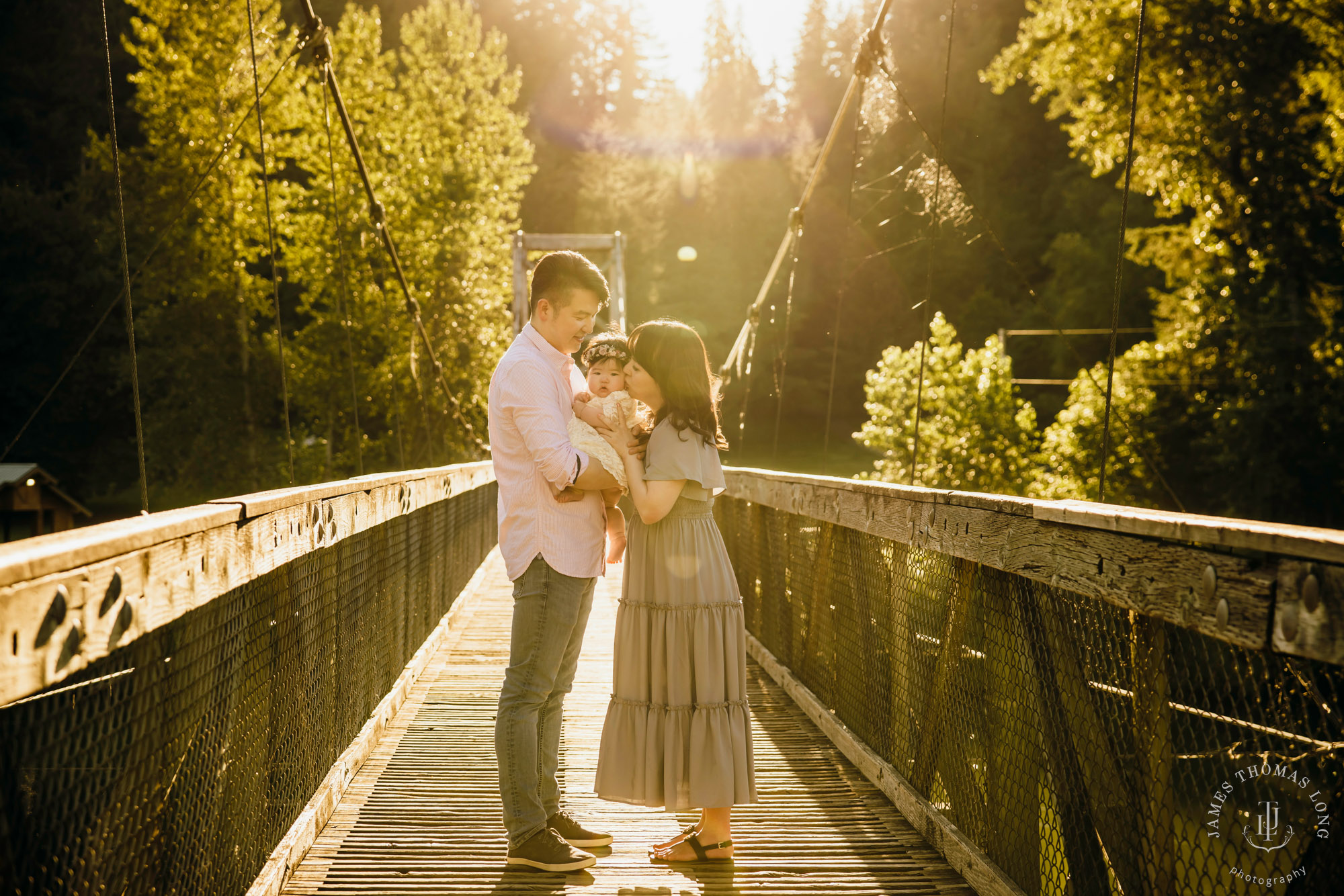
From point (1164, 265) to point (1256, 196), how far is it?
2.33m

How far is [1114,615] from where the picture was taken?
1709 millimetres

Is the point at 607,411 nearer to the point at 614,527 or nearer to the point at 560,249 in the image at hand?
the point at 614,527

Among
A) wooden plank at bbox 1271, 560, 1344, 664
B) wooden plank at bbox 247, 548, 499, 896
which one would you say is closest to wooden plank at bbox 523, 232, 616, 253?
wooden plank at bbox 247, 548, 499, 896

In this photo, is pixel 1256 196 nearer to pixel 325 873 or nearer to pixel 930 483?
pixel 930 483

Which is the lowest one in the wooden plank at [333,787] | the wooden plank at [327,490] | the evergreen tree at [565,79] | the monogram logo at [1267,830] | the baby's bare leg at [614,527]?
the monogram logo at [1267,830]

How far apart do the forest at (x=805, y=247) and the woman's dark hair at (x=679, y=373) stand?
232 centimetres

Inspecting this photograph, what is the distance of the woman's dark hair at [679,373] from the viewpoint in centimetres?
219

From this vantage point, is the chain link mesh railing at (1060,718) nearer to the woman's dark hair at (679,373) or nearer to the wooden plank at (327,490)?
the woman's dark hair at (679,373)

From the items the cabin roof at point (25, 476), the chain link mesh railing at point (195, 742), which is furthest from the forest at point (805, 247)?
the chain link mesh railing at point (195, 742)

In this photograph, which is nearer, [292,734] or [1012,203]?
[292,734]

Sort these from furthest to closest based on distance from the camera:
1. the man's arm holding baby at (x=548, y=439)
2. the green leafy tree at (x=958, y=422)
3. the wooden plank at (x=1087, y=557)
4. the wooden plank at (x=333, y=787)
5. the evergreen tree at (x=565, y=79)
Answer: the evergreen tree at (x=565, y=79) → the green leafy tree at (x=958, y=422) → the man's arm holding baby at (x=548, y=439) → the wooden plank at (x=333, y=787) → the wooden plank at (x=1087, y=557)

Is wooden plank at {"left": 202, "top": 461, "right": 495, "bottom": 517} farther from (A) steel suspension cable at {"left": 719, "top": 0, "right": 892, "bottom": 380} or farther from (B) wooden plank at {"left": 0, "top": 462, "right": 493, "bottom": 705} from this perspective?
(A) steel suspension cable at {"left": 719, "top": 0, "right": 892, "bottom": 380}

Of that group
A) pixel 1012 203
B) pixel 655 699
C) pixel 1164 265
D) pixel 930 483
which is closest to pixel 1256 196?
pixel 1164 265

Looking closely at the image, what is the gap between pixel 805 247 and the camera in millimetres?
25547
